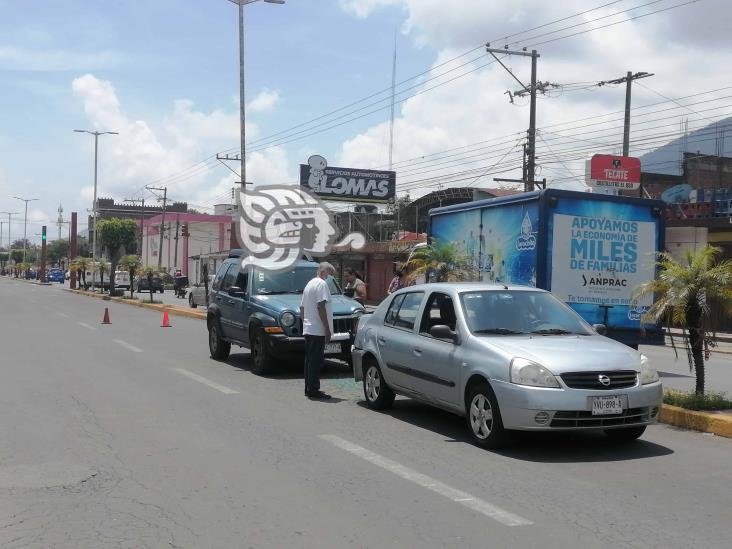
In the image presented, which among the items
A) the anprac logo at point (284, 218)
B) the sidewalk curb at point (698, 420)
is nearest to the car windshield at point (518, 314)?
the sidewalk curb at point (698, 420)

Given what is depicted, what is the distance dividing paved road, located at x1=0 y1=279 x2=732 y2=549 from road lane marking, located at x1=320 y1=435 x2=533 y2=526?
0.06 ft

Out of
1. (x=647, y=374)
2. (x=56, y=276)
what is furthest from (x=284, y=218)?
(x=56, y=276)

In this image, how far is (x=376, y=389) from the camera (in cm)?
977

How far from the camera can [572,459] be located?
7.27m

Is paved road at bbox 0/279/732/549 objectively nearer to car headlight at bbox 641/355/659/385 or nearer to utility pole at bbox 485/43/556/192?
car headlight at bbox 641/355/659/385

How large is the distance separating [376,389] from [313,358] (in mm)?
1156

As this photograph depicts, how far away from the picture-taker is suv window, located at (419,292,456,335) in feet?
28.1

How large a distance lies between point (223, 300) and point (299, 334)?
8.81 ft

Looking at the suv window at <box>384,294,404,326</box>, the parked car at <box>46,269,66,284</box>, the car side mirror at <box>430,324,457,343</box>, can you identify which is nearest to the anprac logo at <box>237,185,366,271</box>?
the suv window at <box>384,294,404,326</box>

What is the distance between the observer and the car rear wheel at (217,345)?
15.2 m

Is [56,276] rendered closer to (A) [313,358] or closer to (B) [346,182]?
(B) [346,182]

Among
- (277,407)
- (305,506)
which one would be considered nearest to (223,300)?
(277,407)

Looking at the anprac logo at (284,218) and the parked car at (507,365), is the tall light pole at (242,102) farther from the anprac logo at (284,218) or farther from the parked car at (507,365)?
the parked car at (507,365)

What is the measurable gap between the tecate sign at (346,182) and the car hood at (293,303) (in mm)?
30180
